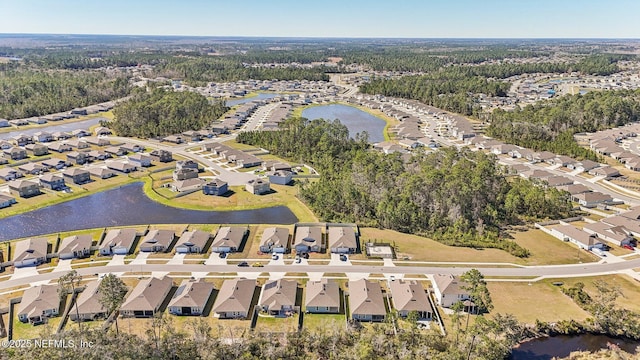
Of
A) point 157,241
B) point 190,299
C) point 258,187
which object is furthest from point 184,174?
point 190,299

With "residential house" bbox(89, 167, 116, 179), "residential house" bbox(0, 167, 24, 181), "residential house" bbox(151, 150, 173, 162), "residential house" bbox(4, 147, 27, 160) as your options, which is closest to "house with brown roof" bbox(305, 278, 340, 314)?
"residential house" bbox(89, 167, 116, 179)

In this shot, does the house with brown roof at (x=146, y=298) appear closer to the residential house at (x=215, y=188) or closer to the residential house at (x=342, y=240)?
the residential house at (x=342, y=240)

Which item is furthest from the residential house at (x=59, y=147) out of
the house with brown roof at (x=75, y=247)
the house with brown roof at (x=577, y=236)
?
the house with brown roof at (x=577, y=236)

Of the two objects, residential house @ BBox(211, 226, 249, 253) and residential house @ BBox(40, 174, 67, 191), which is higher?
residential house @ BBox(40, 174, 67, 191)

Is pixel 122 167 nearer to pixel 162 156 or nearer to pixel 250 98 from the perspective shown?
pixel 162 156

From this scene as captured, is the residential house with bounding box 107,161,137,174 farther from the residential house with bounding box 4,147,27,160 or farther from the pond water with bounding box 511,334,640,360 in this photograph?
the pond water with bounding box 511,334,640,360
